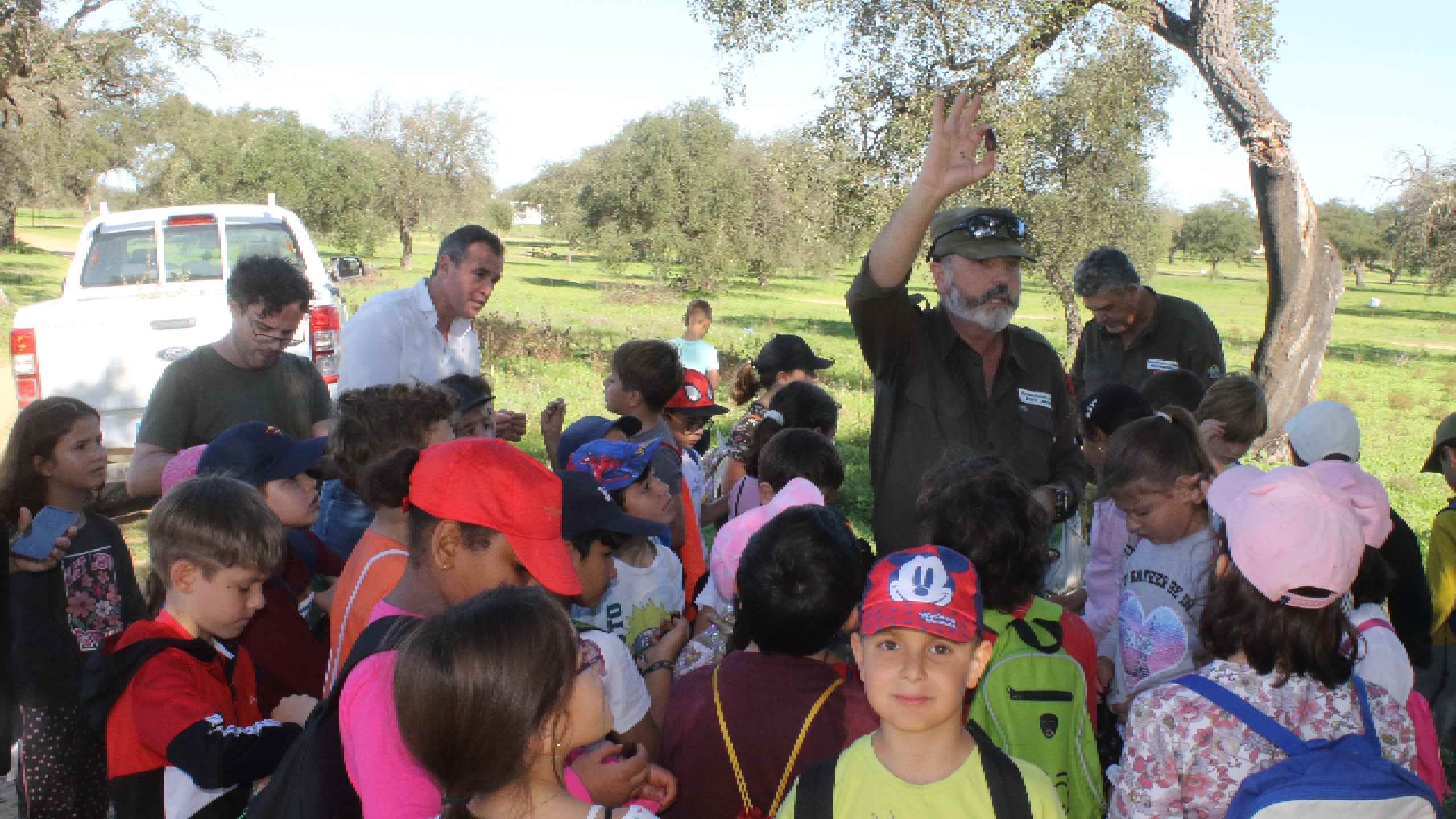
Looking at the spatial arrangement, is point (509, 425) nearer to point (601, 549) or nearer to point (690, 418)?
point (690, 418)

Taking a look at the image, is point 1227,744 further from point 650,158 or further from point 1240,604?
point 650,158

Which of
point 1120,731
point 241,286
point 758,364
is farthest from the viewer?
point 758,364

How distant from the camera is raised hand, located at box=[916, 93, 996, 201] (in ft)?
10.1

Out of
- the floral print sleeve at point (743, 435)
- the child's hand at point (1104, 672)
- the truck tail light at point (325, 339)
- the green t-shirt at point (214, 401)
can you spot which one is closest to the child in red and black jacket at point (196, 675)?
the green t-shirt at point (214, 401)

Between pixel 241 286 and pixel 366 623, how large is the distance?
2406 millimetres

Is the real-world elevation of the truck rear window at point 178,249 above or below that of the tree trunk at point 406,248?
above

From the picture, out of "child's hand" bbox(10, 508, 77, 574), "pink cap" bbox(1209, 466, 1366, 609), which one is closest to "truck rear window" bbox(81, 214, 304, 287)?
"child's hand" bbox(10, 508, 77, 574)

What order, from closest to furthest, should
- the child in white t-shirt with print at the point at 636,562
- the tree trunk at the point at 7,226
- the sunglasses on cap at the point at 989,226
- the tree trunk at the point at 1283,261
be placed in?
the child in white t-shirt with print at the point at 636,562
the sunglasses on cap at the point at 989,226
the tree trunk at the point at 1283,261
the tree trunk at the point at 7,226

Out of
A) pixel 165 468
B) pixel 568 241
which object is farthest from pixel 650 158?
pixel 165 468

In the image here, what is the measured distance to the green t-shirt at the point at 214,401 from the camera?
174 inches

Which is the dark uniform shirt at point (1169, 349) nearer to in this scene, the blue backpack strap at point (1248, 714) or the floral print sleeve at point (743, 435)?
the floral print sleeve at point (743, 435)

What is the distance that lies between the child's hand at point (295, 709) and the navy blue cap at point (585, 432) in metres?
1.55

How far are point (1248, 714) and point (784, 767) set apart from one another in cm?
98

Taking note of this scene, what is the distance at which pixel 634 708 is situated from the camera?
91.9 inches
